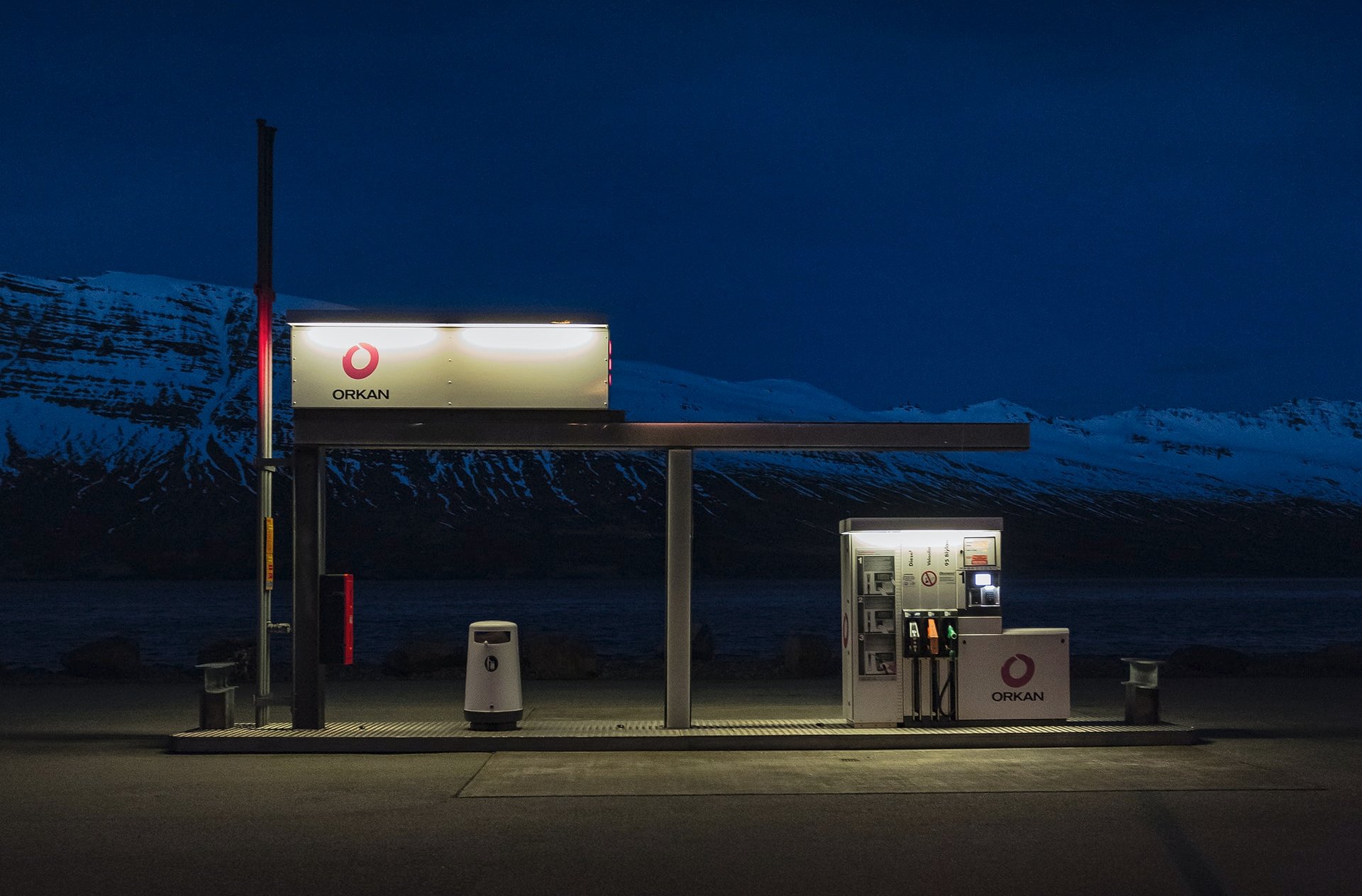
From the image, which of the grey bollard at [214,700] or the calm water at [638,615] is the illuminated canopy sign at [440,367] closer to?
the grey bollard at [214,700]

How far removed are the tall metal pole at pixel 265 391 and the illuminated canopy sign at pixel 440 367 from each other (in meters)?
0.35

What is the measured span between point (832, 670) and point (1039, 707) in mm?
9320

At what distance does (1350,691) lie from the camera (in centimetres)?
1823

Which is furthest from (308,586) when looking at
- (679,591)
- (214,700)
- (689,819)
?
(689,819)

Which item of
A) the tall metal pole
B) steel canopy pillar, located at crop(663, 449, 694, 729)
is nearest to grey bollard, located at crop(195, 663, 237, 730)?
the tall metal pole

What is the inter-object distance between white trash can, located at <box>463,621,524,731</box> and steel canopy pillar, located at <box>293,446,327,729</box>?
4.82 ft

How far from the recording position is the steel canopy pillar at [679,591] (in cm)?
1350

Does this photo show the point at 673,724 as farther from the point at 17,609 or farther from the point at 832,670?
the point at 17,609

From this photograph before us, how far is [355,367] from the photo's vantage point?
45.9 feet

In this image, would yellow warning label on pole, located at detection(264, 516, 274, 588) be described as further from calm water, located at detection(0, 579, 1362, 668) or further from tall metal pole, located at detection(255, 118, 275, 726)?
calm water, located at detection(0, 579, 1362, 668)

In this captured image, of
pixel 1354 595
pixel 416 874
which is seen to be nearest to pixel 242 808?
pixel 416 874

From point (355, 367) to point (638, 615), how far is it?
64.8 metres

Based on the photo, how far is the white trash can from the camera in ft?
43.8

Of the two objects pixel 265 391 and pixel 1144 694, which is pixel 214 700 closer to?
pixel 265 391
